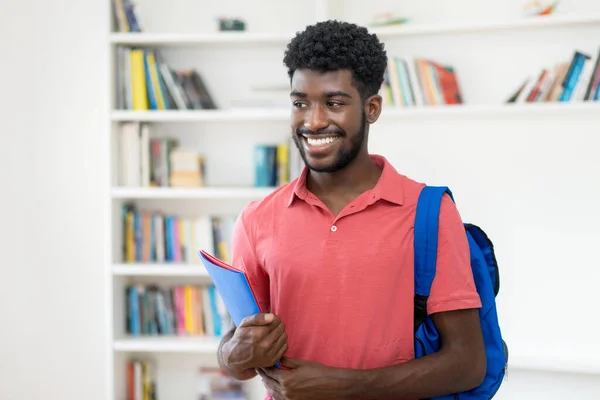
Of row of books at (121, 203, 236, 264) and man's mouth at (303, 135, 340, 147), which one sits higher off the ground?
man's mouth at (303, 135, 340, 147)

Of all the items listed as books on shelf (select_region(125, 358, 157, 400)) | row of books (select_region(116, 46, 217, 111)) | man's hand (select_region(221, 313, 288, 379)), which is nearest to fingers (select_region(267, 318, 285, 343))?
man's hand (select_region(221, 313, 288, 379))

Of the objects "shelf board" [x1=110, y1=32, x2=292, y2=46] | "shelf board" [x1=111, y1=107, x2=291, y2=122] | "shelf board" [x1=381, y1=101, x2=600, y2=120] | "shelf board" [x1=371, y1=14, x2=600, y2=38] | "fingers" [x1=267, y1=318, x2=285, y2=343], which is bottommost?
"fingers" [x1=267, y1=318, x2=285, y2=343]

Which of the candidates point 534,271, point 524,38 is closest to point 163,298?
point 534,271

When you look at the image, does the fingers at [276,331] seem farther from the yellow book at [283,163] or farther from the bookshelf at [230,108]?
the yellow book at [283,163]

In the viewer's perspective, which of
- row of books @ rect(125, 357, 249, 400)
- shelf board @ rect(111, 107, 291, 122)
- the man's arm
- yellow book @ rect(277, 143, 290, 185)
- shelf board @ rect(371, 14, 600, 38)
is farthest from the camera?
row of books @ rect(125, 357, 249, 400)

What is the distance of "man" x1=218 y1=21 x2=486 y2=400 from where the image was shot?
4.12ft

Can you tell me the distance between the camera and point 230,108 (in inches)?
128

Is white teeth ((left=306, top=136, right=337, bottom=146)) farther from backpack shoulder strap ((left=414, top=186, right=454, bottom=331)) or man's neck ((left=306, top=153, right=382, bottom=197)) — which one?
backpack shoulder strap ((left=414, top=186, right=454, bottom=331))

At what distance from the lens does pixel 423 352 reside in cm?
129

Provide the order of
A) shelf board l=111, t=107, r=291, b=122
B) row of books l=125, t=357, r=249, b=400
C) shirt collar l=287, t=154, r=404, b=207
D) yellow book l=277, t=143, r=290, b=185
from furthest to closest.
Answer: row of books l=125, t=357, r=249, b=400
yellow book l=277, t=143, r=290, b=185
shelf board l=111, t=107, r=291, b=122
shirt collar l=287, t=154, r=404, b=207

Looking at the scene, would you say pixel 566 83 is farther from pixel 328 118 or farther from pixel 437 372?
pixel 437 372

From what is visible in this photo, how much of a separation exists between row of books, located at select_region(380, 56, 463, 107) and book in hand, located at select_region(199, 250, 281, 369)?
1.85m

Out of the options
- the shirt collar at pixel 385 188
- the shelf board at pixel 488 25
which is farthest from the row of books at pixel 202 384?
the shirt collar at pixel 385 188

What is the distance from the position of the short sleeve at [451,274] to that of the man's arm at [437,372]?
0.02m
